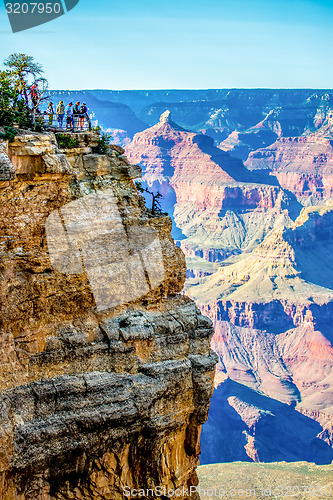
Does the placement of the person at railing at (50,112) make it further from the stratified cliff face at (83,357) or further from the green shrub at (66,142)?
the stratified cliff face at (83,357)

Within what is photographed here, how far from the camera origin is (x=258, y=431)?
103 meters

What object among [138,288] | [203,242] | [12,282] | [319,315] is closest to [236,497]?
[138,288]

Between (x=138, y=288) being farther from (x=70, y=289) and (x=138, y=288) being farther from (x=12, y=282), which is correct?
(x=12, y=282)

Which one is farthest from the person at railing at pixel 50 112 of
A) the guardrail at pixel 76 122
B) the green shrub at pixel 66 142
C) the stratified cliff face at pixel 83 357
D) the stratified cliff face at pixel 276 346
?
the stratified cliff face at pixel 276 346

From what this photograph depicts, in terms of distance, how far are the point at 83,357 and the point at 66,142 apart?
6669mm

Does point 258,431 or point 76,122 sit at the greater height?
point 76,122

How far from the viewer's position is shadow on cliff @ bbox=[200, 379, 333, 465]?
9788cm

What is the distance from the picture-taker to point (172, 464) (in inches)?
771

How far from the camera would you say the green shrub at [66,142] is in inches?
755

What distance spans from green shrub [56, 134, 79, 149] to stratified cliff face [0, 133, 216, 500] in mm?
246

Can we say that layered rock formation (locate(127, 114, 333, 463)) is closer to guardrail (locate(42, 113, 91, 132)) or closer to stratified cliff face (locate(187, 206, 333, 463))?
stratified cliff face (locate(187, 206, 333, 463))

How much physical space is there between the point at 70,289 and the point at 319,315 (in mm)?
120183

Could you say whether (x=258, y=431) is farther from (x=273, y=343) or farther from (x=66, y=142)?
(x=66, y=142)

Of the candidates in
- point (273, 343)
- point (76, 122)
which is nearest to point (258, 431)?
point (273, 343)
